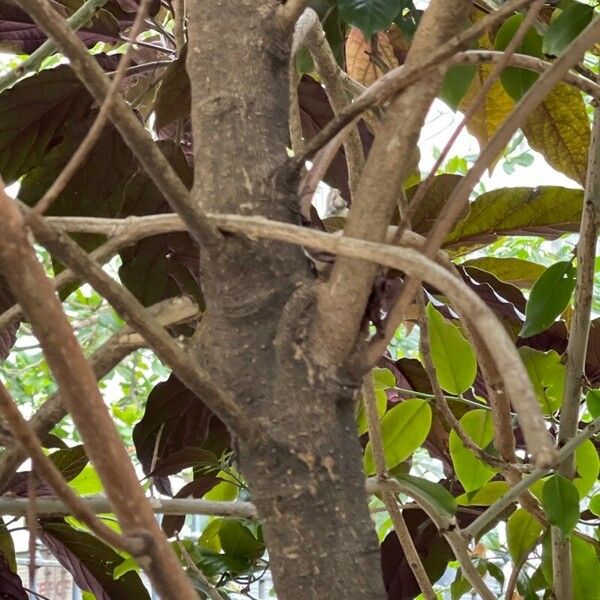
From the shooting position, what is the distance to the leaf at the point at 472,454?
1.61 feet

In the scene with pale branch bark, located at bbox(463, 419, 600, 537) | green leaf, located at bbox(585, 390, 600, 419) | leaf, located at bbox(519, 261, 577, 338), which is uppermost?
leaf, located at bbox(519, 261, 577, 338)

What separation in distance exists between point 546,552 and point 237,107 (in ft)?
1.03

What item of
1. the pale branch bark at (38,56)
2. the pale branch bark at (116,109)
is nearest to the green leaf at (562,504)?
the pale branch bark at (116,109)

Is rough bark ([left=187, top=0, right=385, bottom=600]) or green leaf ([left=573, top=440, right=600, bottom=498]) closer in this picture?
rough bark ([left=187, top=0, right=385, bottom=600])

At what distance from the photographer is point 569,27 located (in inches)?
15.8

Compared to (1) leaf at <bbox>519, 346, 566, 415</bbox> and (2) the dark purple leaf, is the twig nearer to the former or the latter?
(1) leaf at <bbox>519, 346, 566, 415</bbox>

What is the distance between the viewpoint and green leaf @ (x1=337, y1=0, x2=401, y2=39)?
0.44 metres

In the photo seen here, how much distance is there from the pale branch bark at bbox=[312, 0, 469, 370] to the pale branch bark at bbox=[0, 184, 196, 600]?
0.33 feet

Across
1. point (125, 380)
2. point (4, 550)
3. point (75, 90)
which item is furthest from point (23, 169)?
point (125, 380)

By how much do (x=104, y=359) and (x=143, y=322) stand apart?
5cm

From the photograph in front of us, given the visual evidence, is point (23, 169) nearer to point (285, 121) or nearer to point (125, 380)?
point (285, 121)

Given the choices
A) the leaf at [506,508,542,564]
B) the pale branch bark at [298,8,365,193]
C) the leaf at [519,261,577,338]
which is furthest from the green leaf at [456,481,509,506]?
the pale branch bark at [298,8,365,193]

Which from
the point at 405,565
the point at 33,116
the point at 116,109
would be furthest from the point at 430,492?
the point at 33,116

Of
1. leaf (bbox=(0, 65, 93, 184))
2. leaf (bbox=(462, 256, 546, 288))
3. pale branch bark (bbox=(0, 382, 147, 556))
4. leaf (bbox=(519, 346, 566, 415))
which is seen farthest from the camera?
leaf (bbox=(462, 256, 546, 288))
